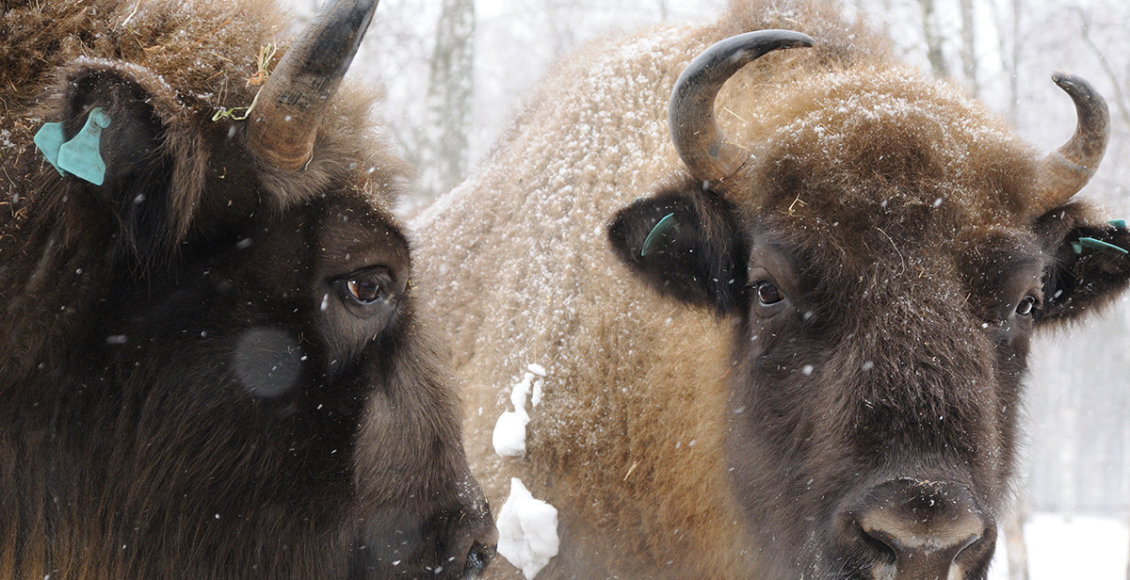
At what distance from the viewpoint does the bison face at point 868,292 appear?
3094 mm

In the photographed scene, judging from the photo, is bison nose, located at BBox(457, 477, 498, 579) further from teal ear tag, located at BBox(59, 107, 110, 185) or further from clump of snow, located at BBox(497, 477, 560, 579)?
teal ear tag, located at BBox(59, 107, 110, 185)

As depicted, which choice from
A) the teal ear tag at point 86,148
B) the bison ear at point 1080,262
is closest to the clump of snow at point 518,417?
the bison ear at point 1080,262

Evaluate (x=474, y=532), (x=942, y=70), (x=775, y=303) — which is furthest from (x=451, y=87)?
(x=474, y=532)

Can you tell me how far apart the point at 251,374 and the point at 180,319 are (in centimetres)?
25

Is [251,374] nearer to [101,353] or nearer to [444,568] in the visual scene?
[101,353]

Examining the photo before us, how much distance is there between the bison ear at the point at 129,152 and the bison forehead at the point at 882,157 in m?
2.08

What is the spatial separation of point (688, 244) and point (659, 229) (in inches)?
5.8

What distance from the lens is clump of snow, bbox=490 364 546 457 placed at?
171 inches

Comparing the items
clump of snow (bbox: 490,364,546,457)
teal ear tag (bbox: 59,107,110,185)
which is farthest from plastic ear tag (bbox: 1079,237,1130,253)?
teal ear tag (bbox: 59,107,110,185)

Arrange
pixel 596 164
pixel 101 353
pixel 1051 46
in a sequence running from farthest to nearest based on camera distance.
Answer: pixel 1051 46 → pixel 596 164 → pixel 101 353

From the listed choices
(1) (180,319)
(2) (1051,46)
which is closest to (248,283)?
(1) (180,319)

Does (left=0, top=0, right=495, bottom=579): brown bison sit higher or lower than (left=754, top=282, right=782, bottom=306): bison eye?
higher

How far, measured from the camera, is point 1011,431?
3.76 m

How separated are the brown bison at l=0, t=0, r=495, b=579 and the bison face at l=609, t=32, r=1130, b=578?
1.17 m
